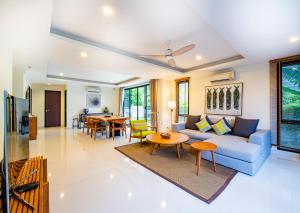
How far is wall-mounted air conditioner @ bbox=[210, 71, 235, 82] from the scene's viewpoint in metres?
4.05

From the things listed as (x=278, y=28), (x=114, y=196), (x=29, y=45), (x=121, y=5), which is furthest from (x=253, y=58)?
(x=29, y=45)

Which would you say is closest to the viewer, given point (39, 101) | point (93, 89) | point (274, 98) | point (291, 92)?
point (291, 92)

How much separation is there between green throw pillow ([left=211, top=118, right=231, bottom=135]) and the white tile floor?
107cm

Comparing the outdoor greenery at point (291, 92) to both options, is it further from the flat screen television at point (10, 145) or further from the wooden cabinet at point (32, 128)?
the wooden cabinet at point (32, 128)

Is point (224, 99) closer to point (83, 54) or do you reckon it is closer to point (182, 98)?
point (182, 98)

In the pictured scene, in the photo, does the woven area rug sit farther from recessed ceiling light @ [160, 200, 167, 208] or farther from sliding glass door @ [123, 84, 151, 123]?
sliding glass door @ [123, 84, 151, 123]

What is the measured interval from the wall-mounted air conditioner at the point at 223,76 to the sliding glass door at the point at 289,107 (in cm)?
103

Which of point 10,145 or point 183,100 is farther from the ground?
point 183,100

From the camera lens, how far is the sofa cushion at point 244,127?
3.38 m

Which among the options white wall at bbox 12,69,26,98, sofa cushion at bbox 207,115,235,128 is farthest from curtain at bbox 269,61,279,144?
white wall at bbox 12,69,26,98

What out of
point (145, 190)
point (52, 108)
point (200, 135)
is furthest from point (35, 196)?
point (52, 108)

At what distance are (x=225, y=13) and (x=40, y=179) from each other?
277 centimetres

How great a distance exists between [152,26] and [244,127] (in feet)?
10.4

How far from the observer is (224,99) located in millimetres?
4305
